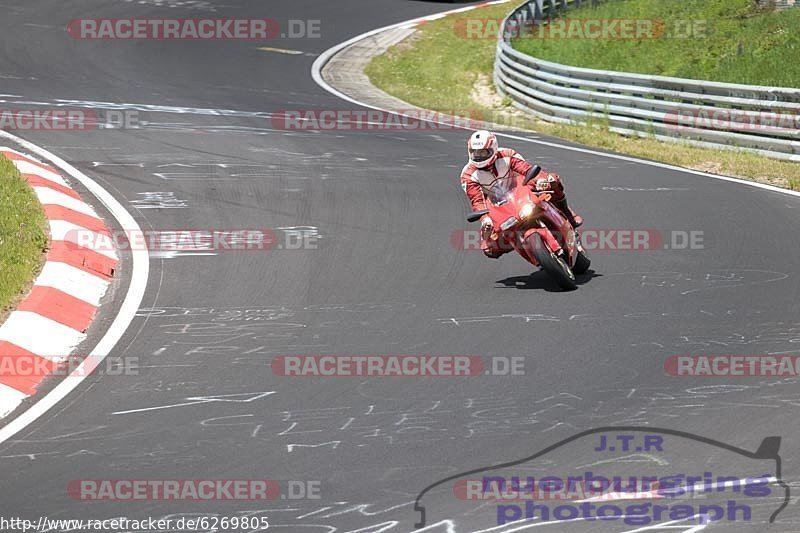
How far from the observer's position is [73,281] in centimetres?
1008

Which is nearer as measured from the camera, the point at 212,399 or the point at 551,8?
the point at 212,399

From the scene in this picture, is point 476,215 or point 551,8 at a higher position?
point 551,8

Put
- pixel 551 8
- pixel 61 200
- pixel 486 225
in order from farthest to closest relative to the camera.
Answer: pixel 551 8, pixel 61 200, pixel 486 225

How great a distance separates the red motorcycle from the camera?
10172mm

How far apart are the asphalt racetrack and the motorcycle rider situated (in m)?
0.40

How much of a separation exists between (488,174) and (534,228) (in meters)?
0.68

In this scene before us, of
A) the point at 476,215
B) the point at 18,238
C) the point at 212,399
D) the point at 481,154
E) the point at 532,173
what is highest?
the point at 481,154

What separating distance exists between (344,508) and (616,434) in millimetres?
1770

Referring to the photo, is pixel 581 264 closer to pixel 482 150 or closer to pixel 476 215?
pixel 476 215

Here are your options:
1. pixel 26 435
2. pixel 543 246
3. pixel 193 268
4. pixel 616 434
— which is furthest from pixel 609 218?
pixel 26 435

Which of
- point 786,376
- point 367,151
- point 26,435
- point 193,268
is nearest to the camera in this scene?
point 26,435

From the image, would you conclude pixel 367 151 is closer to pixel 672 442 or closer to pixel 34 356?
pixel 34 356

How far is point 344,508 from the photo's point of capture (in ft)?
19.8

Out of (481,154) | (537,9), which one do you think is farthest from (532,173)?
(537,9)
